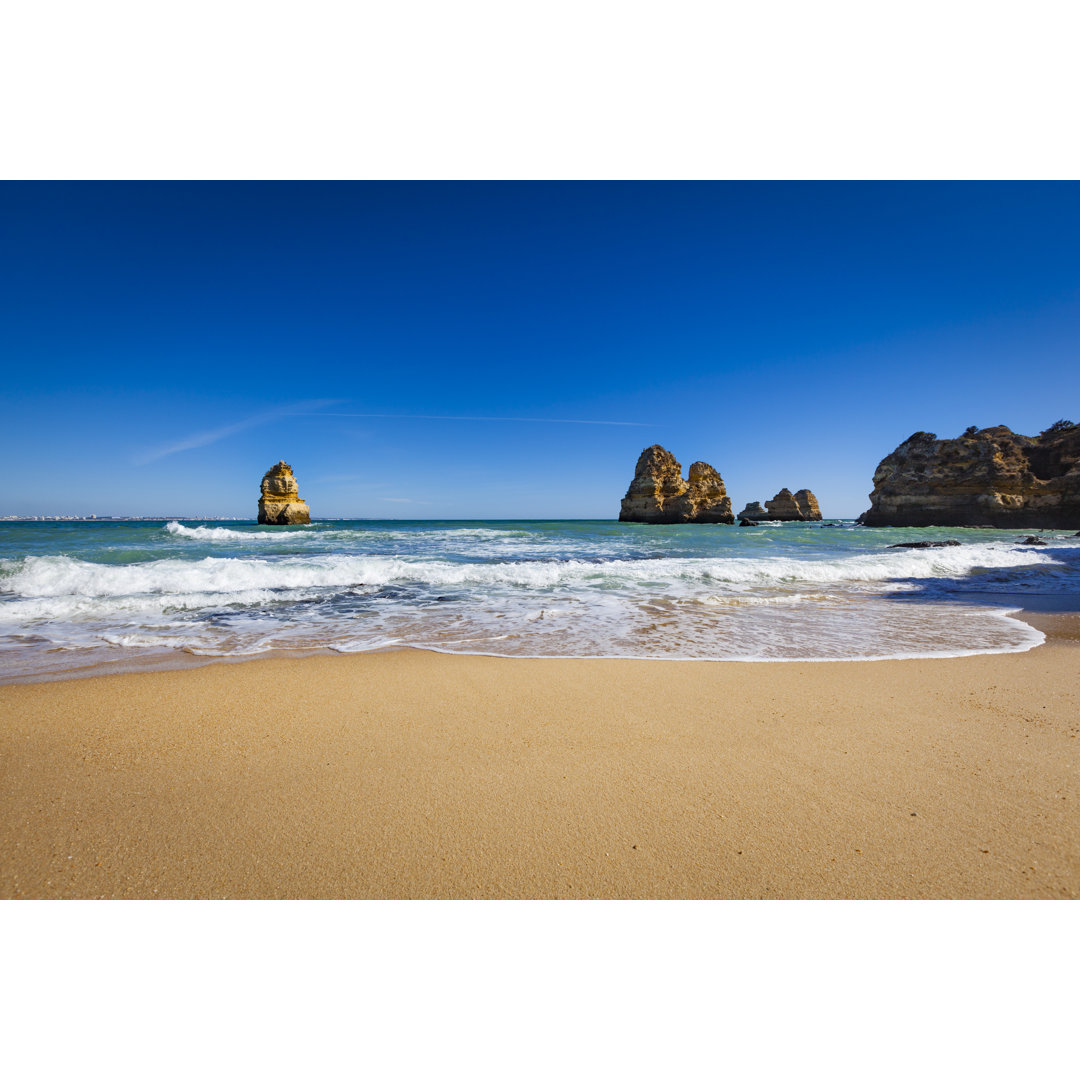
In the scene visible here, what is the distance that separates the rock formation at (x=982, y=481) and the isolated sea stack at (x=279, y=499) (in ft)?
194

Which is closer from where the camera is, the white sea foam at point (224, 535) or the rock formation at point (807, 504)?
the white sea foam at point (224, 535)

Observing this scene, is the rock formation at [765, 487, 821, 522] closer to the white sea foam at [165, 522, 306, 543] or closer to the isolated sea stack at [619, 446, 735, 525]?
the isolated sea stack at [619, 446, 735, 525]

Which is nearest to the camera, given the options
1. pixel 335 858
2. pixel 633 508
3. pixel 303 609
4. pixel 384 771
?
pixel 335 858

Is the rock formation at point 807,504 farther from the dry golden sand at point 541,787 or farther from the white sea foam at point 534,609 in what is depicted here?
the dry golden sand at point 541,787

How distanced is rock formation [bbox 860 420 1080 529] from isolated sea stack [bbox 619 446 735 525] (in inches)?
625

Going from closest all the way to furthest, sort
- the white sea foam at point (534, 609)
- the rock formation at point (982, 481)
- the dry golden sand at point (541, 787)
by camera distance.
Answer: the dry golden sand at point (541, 787) < the white sea foam at point (534, 609) < the rock formation at point (982, 481)

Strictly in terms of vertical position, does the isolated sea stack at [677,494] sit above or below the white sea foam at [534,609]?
above

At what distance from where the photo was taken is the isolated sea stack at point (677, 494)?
5672 centimetres

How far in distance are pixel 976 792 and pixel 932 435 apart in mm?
59838

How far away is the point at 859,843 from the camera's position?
1.85 m

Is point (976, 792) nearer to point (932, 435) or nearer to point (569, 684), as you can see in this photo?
point (569, 684)

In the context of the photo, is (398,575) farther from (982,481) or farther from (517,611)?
(982,481)

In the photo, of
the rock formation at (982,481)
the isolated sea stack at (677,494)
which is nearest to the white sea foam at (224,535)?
the isolated sea stack at (677,494)
